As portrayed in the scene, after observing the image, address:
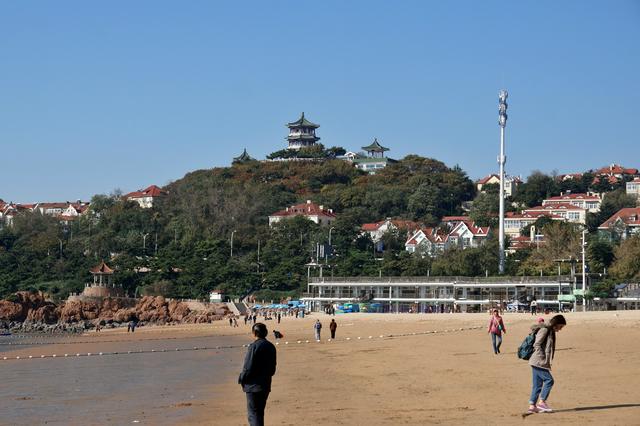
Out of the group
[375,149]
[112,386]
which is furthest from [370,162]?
[112,386]

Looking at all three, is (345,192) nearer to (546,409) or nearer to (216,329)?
(216,329)

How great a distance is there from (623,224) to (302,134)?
7349 centimetres

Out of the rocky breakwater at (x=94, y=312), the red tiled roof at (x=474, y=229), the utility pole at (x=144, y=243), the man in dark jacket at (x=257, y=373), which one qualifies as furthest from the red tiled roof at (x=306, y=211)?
the man in dark jacket at (x=257, y=373)

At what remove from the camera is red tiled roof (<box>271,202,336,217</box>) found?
119125mm

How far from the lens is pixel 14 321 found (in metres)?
77.5

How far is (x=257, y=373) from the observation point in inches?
431

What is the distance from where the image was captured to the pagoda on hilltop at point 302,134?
170m

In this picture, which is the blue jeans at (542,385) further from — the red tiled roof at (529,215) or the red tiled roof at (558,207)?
the red tiled roof at (558,207)

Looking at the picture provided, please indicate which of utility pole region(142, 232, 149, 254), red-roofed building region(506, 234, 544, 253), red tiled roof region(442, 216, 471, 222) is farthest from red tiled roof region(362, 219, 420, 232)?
utility pole region(142, 232, 149, 254)

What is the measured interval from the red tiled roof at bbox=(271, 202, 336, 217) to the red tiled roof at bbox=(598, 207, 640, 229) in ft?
102

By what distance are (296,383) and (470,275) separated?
62.0m

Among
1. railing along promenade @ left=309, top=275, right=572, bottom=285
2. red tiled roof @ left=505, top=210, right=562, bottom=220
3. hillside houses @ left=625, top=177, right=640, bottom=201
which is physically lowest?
railing along promenade @ left=309, top=275, right=572, bottom=285

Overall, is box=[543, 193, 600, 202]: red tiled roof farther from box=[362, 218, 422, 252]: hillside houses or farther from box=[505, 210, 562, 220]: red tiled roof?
box=[362, 218, 422, 252]: hillside houses

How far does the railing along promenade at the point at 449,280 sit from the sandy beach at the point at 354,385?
38.3 meters
